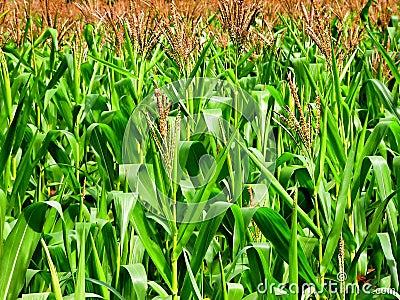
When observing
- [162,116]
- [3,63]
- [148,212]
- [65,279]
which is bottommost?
[65,279]

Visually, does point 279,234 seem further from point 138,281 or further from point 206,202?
point 138,281

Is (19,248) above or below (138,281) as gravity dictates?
above

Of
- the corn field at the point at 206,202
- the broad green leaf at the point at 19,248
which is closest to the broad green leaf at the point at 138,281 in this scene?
the corn field at the point at 206,202

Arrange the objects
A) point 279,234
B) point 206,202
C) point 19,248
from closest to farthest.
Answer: point 19,248
point 279,234
point 206,202

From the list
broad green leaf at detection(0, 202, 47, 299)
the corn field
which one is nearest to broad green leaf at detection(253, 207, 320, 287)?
the corn field

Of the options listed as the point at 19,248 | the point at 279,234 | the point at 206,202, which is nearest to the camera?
the point at 19,248

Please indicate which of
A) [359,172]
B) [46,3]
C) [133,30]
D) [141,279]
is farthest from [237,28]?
[46,3]

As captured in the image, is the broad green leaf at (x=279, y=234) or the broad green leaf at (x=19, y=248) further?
the broad green leaf at (x=279, y=234)

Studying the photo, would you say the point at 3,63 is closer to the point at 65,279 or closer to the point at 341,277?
the point at 65,279

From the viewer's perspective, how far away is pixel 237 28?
214 cm

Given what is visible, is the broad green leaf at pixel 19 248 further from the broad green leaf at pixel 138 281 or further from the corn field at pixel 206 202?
the broad green leaf at pixel 138 281

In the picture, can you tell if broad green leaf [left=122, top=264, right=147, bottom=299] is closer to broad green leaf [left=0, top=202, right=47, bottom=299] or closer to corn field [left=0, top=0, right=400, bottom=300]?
corn field [left=0, top=0, right=400, bottom=300]

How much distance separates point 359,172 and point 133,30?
834 mm

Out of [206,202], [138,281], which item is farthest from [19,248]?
[206,202]
